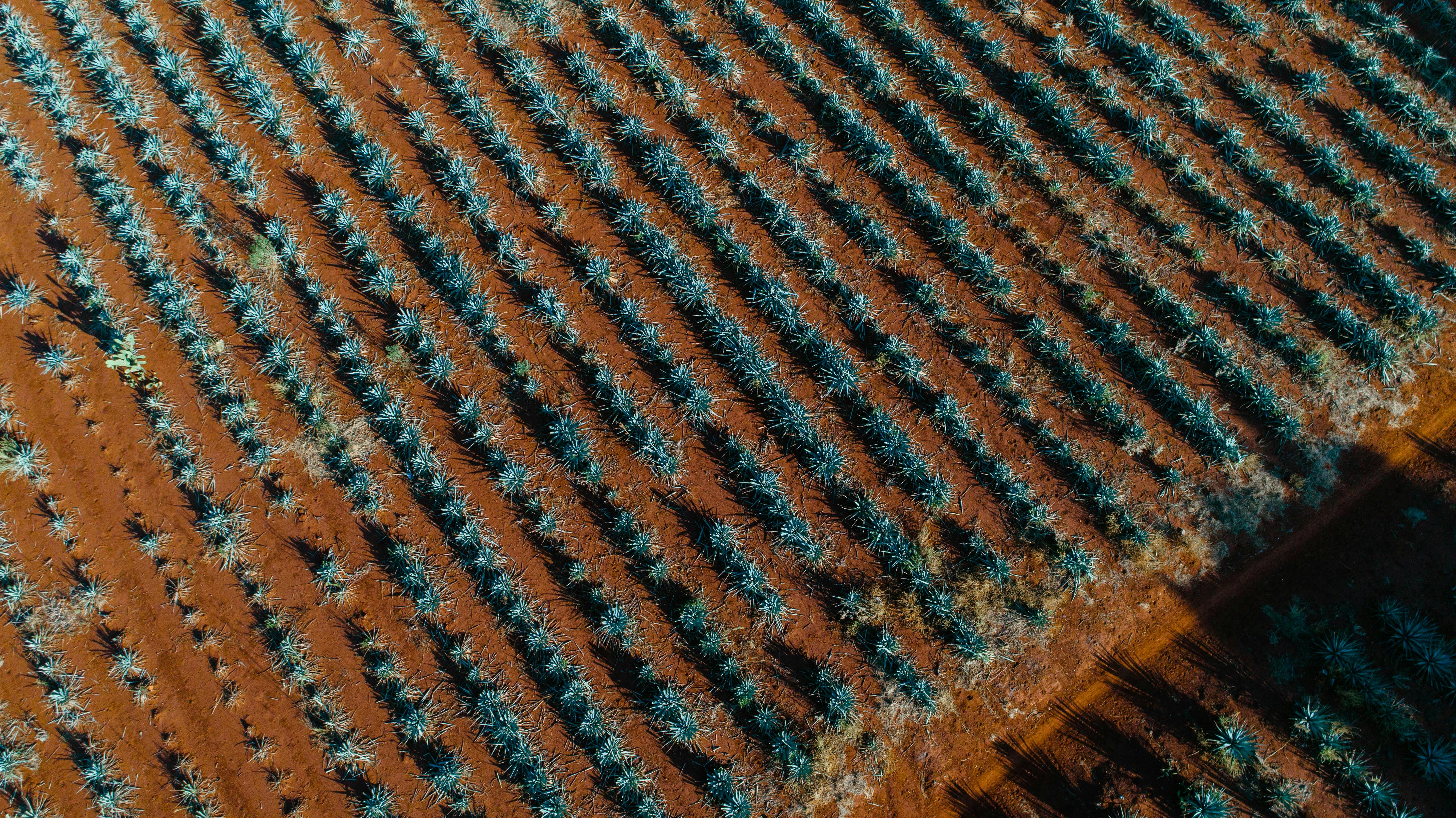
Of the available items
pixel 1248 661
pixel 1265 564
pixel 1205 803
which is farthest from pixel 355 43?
pixel 1205 803

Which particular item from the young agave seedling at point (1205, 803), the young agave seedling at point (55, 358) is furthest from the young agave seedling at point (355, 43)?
the young agave seedling at point (1205, 803)

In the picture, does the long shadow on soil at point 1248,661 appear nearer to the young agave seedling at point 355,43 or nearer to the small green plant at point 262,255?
the small green plant at point 262,255

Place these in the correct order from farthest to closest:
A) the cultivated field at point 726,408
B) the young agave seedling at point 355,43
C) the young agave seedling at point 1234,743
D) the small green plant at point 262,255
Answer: the young agave seedling at point 355,43 < the small green plant at point 262,255 < the cultivated field at point 726,408 < the young agave seedling at point 1234,743

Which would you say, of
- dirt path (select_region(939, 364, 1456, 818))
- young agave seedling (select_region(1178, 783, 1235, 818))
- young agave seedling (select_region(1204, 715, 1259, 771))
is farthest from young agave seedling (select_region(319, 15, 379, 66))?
young agave seedling (select_region(1178, 783, 1235, 818))

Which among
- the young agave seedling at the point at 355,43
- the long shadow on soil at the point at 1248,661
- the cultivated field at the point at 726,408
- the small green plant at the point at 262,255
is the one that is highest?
the young agave seedling at the point at 355,43

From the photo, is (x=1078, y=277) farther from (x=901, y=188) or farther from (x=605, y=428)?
(x=605, y=428)

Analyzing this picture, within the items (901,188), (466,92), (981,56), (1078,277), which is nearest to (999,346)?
(1078,277)

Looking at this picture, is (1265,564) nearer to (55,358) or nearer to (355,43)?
(355,43)
